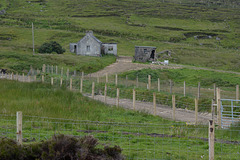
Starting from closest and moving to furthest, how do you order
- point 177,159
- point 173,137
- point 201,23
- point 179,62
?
A: point 177,159, point 173,137, point 179,62, point 201,23

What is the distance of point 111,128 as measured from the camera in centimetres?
1530

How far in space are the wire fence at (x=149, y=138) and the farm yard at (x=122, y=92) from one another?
0.04 m

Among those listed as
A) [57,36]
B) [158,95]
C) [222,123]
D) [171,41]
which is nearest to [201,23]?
[171,41]

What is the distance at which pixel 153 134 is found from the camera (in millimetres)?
14516

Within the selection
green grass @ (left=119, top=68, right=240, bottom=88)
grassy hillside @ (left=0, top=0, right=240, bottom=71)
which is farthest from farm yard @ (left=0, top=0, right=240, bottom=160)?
grassy hillside @ (left=0, top=0, right=240, bottom=71)

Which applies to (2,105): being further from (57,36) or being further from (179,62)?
(57,36)

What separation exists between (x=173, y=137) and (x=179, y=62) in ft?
179

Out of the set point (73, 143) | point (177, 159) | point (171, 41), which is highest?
point (171, 41)

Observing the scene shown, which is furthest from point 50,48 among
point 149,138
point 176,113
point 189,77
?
point 149,138

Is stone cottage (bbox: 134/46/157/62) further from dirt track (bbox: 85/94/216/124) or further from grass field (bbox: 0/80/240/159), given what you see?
grass field (bbox: 0/80/240/159)

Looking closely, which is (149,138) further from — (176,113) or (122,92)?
(122,92)

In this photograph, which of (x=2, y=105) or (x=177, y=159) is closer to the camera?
(x=177, y=159)

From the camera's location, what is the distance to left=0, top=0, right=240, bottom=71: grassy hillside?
79.9 m

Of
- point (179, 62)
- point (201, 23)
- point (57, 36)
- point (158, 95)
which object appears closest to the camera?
point (158, 95)
